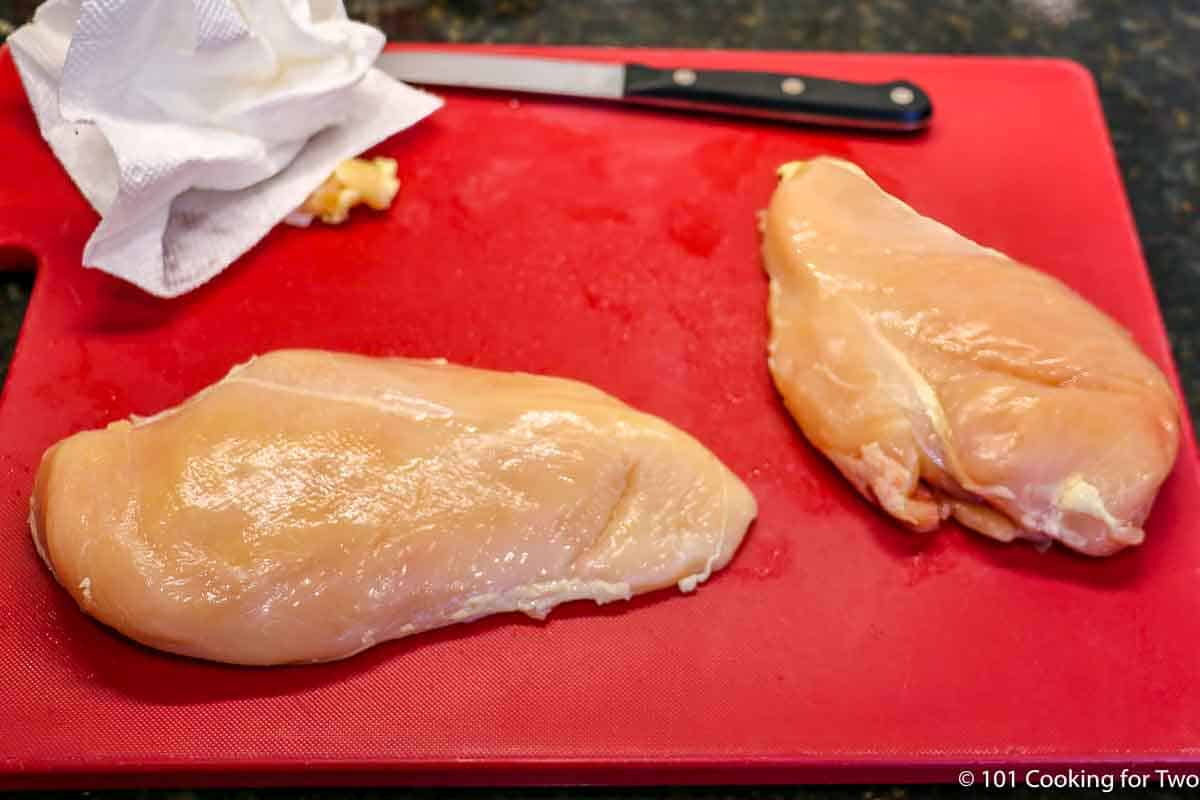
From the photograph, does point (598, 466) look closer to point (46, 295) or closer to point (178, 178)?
point (178, 178)

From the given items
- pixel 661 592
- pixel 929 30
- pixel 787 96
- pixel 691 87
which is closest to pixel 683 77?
pixel 691 87

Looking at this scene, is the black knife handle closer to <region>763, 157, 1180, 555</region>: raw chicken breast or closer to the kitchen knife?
the kitchen knife

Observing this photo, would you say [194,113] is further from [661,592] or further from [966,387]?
[966,387]

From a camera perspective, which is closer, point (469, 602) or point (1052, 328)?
point (469, 602)

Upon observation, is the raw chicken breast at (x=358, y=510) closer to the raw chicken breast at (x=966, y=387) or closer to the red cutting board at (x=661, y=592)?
the red cutting board at (x=661, y=592)

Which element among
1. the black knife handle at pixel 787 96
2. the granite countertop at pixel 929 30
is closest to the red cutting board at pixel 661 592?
the black knife handle at pixel 787 96

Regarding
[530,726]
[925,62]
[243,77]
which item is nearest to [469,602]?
[530,726]

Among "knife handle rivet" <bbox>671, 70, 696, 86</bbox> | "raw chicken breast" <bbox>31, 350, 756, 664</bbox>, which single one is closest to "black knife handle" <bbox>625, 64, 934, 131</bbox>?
"knife handle rivet" <bbox>671, 70, 696, 86</bbox>
